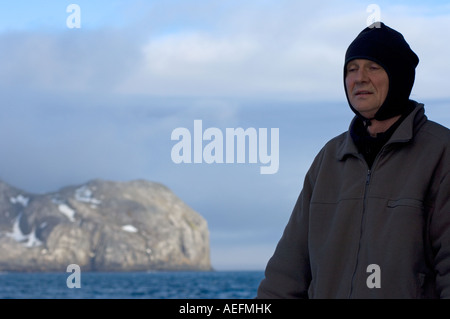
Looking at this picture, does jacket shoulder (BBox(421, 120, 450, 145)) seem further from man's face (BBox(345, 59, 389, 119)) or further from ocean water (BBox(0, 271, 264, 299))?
ocean water (BBox(0, 271, 264, 299))

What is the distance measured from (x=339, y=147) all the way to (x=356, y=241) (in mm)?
512

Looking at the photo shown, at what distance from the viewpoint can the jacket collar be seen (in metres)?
3.15

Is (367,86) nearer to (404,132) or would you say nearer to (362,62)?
(362,62)

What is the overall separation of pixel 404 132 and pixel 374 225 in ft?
1.38

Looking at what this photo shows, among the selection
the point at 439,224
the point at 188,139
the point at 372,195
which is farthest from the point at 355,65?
the point at 188,139

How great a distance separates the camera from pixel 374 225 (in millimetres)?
3084

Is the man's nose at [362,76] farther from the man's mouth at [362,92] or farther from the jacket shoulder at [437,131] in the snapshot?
the jacket shoulder at [437,131]

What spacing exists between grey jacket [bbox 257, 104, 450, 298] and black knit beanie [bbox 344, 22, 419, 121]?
96 mm

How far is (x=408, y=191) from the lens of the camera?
3.04m

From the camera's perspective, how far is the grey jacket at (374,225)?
299cm
